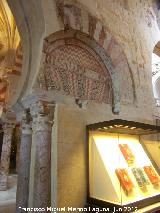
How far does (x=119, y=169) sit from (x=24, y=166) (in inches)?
57.3

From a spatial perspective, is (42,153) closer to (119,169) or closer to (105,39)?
(119,169)

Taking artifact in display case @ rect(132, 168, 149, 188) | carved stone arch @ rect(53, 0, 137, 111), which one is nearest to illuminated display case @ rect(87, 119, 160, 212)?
artifact in display case @ rect(132, 168, 149, 188)

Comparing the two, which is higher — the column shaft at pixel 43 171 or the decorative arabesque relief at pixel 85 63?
the decorative arabesque relief at pixel 85 63

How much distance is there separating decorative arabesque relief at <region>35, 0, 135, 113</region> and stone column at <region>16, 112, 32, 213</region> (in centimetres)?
71

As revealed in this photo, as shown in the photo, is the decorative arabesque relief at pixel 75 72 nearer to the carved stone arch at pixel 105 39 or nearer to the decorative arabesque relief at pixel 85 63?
the decorative arabesque relief at pixel 85 63

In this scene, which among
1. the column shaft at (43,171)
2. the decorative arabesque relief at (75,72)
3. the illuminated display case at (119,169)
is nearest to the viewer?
the column shaft at (43,171)

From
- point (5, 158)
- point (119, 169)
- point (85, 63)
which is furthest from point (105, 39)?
point (5, 158)

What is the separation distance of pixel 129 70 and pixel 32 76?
7.75ft

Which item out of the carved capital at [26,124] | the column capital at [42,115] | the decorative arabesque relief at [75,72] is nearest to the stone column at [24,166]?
the carved capital at [26,124]

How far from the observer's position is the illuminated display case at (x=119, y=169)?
8.96ft

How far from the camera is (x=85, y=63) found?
3756 mm

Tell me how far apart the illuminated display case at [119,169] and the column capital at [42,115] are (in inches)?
27.3

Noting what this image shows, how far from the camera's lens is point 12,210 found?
456cm

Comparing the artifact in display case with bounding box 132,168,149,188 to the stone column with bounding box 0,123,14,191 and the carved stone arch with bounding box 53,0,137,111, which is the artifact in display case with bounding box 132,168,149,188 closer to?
the carved stone arch with bounding box 53,0,137,111
